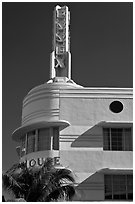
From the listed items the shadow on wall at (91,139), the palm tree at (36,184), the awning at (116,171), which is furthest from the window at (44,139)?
the palm tree at (36,184)

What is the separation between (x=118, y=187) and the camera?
23.3 meters

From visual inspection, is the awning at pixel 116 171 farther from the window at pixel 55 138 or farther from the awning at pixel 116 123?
the window at pixel 55 138

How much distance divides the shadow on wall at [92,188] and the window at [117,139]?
1.94m

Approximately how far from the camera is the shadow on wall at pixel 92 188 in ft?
75.9

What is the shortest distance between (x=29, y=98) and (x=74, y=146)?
4.70 m

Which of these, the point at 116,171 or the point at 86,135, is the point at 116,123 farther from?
the point at 116,171

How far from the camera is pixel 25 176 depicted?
1784 cm

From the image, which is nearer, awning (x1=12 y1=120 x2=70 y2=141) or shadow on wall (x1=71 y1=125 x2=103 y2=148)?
shadow on wall (x1=71 y1=125 x2=103 y2=148)

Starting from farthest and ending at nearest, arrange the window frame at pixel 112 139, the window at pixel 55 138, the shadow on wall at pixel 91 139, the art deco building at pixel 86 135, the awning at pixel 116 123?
the window at pixel 55 138 → the window frame at pixel 112 139 → the shadow on wall at pixel 91 139 → the awning at pixel 116 123 → the art deco building at pixel 86 135

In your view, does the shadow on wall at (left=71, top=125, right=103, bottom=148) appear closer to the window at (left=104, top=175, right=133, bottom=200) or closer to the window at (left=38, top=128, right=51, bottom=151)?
the window at (left=38, top=128, right=51, bottom=151)

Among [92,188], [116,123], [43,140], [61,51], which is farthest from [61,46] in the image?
[92,188]

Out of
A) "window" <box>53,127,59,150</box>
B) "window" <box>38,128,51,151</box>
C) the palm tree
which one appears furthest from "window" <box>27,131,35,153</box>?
the palm tree

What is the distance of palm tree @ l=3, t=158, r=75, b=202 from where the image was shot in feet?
56.5

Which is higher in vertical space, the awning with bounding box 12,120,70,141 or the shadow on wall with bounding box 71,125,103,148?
the awning with bounding box 12,120,70,141
